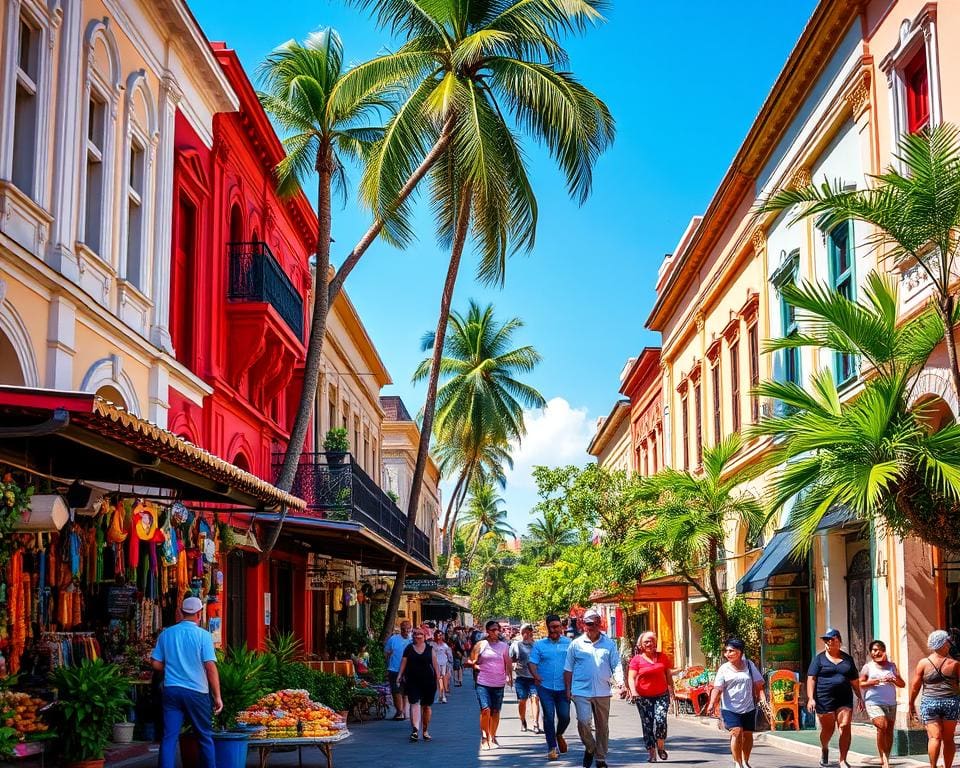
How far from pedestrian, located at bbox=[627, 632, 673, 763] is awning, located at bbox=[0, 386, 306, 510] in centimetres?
471

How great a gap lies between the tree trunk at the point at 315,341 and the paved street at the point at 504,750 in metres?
3.64

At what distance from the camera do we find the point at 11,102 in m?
11.9

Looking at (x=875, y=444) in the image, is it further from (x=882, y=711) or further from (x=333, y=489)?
(x=333, y=489)

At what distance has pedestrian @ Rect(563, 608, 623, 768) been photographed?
42.9 ft

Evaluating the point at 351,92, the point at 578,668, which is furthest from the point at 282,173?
the point at 578,668

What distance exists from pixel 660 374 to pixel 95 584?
28651mm

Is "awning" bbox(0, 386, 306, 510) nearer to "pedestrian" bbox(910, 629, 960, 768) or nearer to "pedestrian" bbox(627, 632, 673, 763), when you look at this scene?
"pedestrian" bbox(627, 632, 673, 763)

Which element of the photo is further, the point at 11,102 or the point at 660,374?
the point at 660,374

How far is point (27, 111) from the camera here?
12.7m

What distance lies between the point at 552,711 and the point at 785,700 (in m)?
5.47

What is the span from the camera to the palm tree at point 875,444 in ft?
35.7

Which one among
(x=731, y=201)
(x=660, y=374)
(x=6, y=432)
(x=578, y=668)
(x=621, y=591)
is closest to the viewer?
(x=6, y=432)

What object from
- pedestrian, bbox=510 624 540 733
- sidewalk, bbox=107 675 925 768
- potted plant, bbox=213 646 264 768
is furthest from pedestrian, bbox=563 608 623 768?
pedestrian, bbox=510 624 540 733

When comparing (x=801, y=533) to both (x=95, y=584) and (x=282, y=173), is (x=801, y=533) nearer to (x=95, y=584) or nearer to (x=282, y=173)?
(x=95, y=584)
